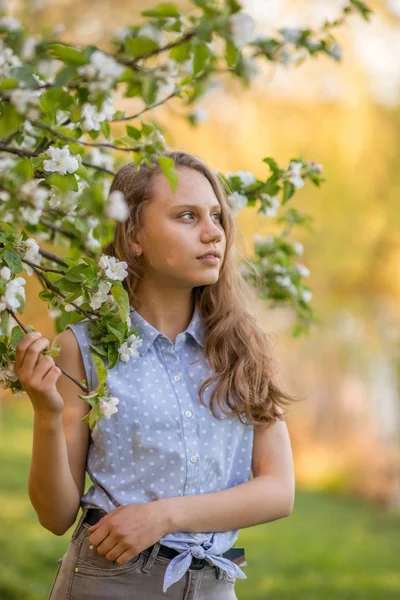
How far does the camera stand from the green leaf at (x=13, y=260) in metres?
1.47

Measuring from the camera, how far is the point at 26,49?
1129mm

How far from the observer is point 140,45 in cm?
111

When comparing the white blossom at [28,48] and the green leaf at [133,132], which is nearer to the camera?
the white blossom at [28,48]

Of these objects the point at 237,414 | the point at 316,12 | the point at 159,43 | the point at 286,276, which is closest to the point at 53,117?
the point at 159,43

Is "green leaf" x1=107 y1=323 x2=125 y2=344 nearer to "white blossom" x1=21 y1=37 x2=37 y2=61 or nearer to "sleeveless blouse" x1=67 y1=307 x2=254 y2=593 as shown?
"sleeveless blouse" x1=67 y1=307 x2=254 y2=593

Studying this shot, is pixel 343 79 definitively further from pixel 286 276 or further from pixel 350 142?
pixel 286 276

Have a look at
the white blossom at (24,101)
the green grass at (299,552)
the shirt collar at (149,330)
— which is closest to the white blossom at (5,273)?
the white blossom at (24,101)

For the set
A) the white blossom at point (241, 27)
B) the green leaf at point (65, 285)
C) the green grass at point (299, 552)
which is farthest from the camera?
the green grass at point (299, 552)

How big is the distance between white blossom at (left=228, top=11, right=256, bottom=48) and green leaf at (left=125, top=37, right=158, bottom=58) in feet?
0.35

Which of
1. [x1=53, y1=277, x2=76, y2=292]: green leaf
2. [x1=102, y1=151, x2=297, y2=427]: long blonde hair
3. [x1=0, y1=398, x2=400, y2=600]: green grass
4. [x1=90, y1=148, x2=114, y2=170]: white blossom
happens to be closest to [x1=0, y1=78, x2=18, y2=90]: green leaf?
[x1=53, y1=277, x2=76, y2=292]: green leaf

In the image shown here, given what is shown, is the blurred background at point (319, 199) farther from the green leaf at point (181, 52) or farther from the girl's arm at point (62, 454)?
the green leaf at point (181, 52)

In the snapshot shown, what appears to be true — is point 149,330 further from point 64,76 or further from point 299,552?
point 299,552

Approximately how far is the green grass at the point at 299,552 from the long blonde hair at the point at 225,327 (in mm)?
3283

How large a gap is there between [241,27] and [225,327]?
0.94 metres
